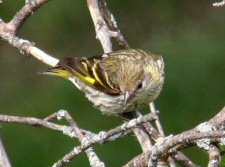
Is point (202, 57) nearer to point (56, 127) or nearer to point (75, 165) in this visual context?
point (75, 165)

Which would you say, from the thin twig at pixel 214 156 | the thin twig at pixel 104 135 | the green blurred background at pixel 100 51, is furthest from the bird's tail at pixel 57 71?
the green blurred background at pixel 100 51

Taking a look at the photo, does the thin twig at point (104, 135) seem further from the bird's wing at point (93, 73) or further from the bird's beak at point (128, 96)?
the bird's wing at point (93, 73)

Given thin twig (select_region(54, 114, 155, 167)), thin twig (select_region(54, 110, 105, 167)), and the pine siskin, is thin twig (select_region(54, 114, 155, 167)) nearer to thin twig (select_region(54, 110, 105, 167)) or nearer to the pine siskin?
thin twig (select_region(54, 110, 105, 167))

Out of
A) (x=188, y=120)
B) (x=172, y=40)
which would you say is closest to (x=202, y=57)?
(x=172, y=40)

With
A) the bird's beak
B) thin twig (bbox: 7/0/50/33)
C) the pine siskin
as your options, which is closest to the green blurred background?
the pine siskin

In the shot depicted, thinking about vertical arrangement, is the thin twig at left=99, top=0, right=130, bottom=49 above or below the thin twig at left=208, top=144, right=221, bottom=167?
above

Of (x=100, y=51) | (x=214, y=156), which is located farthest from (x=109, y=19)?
(x=100, y=51)
